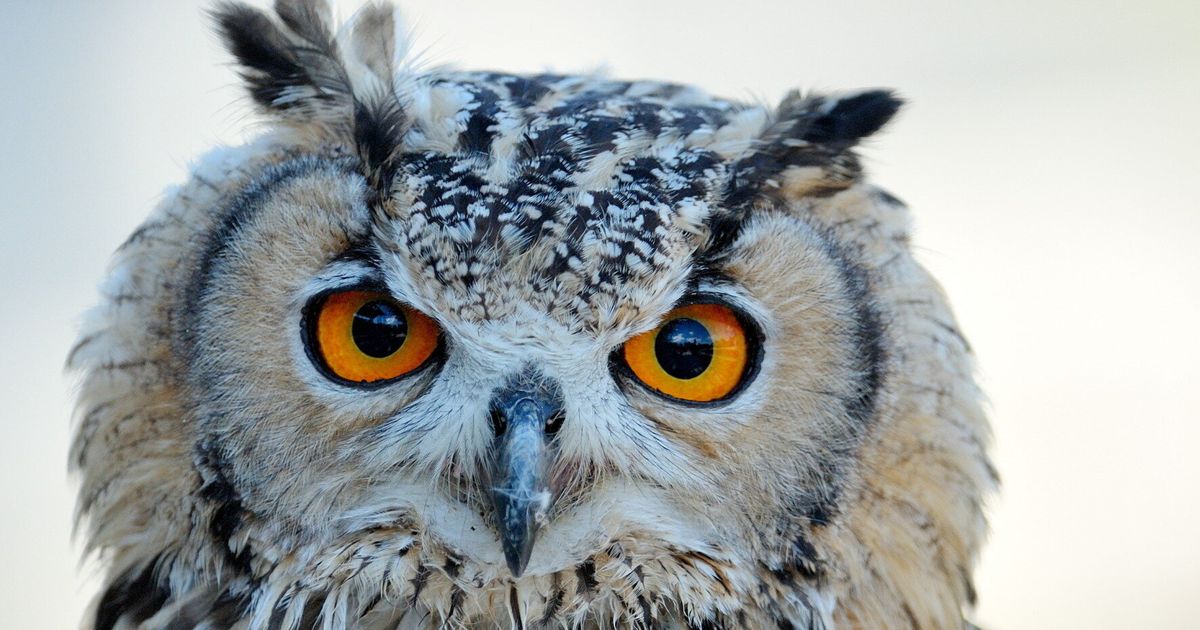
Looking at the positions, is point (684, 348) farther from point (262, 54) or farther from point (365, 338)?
point (262, 54)

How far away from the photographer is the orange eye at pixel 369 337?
1.03 metres

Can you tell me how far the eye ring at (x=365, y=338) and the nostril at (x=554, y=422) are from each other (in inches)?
5.3

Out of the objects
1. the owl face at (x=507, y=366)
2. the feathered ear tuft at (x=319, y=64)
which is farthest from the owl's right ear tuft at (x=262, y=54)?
the owl face at (x=507, y=366)

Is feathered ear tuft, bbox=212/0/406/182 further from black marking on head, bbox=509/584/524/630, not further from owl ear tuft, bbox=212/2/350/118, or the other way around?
black marking on head, bbox=509/584/524/630

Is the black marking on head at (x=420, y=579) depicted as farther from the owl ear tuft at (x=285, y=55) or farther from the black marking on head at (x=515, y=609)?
the owl ear tuft at (x=285, y=55)

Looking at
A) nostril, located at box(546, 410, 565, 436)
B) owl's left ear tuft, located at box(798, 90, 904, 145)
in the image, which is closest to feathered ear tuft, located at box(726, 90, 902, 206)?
owl's left ear tuft, located at box(798, 90, 904, 145)

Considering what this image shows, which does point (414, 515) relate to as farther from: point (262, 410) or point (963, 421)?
point (963, 421)

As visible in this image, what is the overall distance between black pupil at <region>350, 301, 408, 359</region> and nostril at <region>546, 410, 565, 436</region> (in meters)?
0.17

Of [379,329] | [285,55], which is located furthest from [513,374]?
[285,55]

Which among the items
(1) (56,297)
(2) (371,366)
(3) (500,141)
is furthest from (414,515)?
(1) (56,297)

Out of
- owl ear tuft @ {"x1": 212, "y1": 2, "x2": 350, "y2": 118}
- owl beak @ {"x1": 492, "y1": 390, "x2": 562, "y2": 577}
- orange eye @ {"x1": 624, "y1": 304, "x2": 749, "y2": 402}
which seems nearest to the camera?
owl beak @ {"x1": 492, "y1": 390, "x2": 562, "y2": 577}

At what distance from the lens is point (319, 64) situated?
3.89 feet

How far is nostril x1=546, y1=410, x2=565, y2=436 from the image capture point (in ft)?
3.19

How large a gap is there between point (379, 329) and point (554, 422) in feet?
0.64
